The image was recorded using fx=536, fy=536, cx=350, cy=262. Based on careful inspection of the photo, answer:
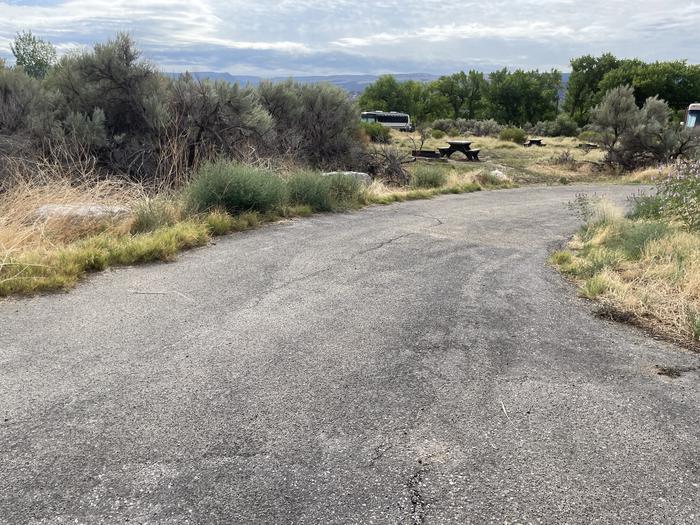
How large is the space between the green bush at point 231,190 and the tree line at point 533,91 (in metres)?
56.0

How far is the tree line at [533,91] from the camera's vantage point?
2253 inches

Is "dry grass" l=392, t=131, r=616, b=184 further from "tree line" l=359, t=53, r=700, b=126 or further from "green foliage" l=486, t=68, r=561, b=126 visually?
"green foliage" l=486, t=68, r=561, b=126

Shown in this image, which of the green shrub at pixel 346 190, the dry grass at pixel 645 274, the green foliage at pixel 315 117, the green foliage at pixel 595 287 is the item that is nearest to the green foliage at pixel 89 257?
the green shrub at pixel 346 190

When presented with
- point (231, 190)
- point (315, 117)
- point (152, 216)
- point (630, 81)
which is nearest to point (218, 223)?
point (152, 216)

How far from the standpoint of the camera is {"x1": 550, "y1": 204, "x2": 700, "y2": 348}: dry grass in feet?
15.6

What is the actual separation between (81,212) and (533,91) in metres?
71.8

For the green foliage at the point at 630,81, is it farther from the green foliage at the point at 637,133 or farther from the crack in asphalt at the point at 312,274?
the crack in asphalt at the point at 312,274

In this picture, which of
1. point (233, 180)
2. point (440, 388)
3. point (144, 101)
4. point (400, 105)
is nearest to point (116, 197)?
point (233, 180)

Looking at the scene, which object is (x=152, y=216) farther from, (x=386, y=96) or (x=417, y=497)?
(x=386, y=96)

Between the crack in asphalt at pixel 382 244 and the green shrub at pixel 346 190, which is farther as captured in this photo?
the green shrub at pixel 346 190

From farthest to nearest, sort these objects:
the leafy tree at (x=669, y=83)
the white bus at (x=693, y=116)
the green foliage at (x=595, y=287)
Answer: the leafy tree at (x=669, y=83), the white bus at (x=693, y=116), the green foliage at (x=595, y=287)

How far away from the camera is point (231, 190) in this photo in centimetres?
861

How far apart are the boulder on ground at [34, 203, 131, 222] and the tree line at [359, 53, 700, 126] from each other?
58.5m

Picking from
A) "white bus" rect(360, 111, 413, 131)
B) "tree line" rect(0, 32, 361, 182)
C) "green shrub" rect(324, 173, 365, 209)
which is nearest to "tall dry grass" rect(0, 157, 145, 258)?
"tree line" rect(0, 32, 361, 182)
